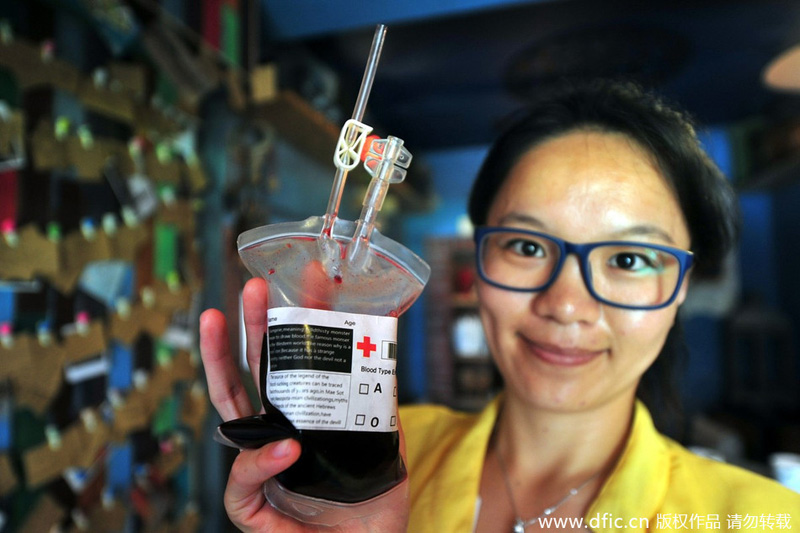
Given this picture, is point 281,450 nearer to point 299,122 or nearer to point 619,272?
point 619,272

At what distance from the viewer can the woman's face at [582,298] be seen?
68 centimetres

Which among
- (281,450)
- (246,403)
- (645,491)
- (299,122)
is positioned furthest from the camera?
(299,122)

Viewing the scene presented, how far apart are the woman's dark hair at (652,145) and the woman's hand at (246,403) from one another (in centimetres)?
48

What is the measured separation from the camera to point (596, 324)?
0.68 m

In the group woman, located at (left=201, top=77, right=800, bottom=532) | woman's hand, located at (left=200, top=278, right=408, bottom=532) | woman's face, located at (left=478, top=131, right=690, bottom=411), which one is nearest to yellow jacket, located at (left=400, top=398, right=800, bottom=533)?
woman, located at (left=201, top=77, right=800, bottom=532)

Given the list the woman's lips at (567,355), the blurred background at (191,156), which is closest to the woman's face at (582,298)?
the woman's lips at (567,355)

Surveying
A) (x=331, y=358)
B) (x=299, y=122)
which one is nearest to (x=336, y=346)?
(x=331, y=358)

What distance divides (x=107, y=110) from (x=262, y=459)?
4.10 feet

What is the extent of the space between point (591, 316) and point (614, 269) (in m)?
0.08

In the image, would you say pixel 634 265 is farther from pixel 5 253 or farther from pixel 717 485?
pixel 5 253

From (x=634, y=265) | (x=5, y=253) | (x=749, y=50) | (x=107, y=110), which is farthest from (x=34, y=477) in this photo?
(x=749, y=50)

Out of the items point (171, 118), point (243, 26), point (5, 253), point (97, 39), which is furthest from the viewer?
point (243, 26)

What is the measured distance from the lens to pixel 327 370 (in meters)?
0.44

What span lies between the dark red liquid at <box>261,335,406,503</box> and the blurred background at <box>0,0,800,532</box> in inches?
16.0
